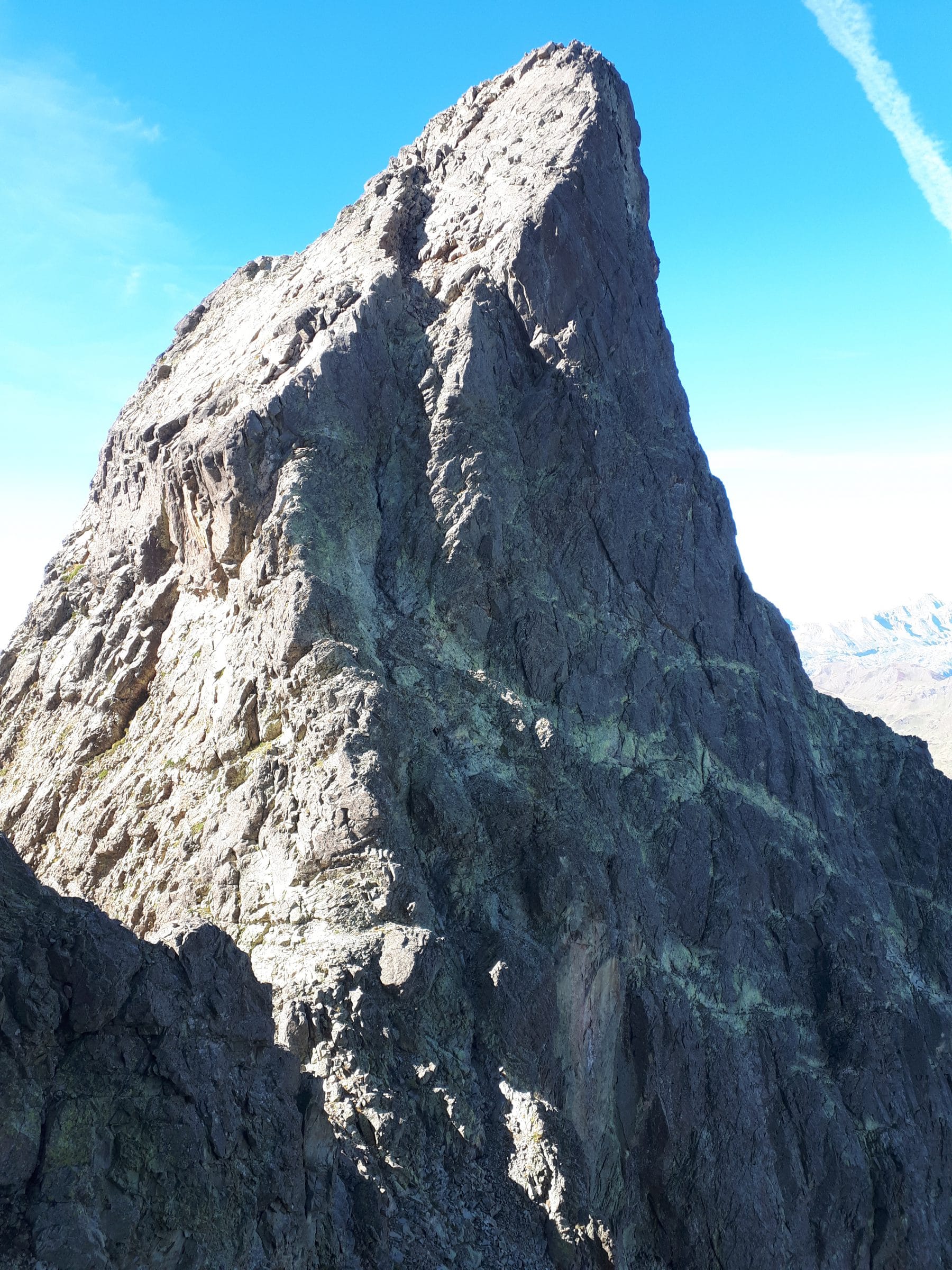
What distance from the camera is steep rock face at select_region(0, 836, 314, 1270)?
18531mm

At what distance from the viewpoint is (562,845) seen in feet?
125

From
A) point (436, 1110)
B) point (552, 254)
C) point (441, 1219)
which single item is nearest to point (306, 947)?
point (436, 1110)

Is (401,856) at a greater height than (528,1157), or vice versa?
(401,856)

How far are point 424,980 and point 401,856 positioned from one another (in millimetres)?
4649

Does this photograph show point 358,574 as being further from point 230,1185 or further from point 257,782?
point 230,1185

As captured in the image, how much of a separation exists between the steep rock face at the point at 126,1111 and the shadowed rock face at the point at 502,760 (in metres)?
2.89

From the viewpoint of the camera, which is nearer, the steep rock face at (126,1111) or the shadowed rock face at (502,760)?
the steep rock face at (126,1111)

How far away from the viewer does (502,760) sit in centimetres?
4019

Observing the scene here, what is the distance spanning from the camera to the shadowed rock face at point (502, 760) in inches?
1272

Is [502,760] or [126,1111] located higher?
[502,760]

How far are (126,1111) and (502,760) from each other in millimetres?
21982

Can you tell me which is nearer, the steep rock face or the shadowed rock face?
the steep rock face

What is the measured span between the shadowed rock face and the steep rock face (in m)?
2.89

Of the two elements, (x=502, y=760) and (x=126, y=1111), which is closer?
(x=126, y=1111)
